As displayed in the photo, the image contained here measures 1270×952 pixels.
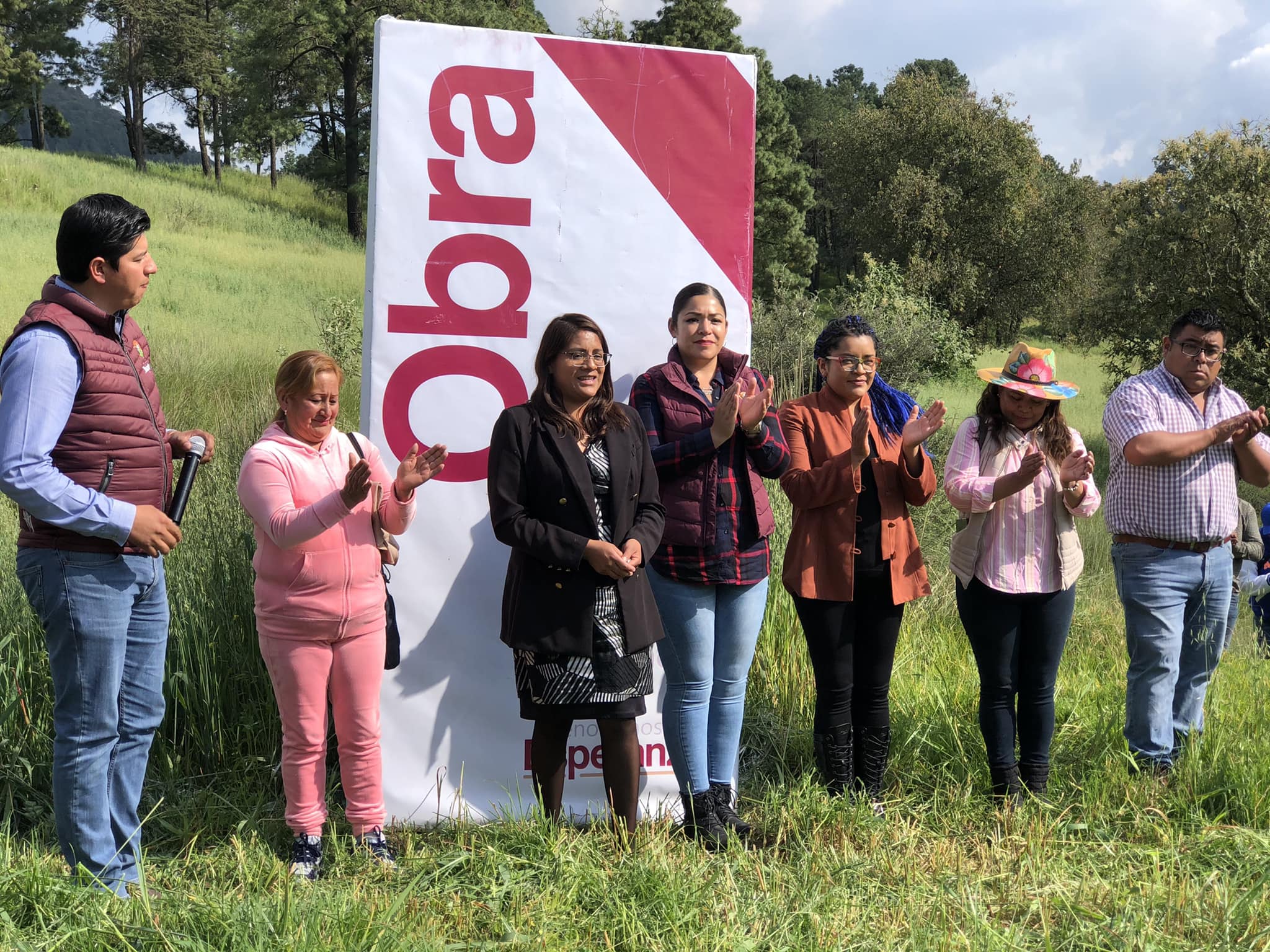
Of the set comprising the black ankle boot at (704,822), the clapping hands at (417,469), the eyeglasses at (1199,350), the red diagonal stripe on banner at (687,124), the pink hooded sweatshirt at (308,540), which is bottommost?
the black ankle boot at (704,822)

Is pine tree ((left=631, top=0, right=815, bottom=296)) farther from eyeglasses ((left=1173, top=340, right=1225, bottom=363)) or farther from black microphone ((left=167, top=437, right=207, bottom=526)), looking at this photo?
black microphone ((left=167, top=437, right=207, bottom=526))

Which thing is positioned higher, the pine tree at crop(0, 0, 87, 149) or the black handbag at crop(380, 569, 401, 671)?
the pine tree at crop(0, 0, 87, 149)

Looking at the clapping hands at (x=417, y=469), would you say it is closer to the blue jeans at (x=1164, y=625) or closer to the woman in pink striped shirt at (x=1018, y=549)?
the woman in pink striped shirt at (x=1018, y=549)

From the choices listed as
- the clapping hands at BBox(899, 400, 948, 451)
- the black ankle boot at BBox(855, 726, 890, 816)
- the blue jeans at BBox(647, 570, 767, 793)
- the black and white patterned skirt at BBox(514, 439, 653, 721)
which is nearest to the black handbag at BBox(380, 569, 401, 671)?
the black and white patterned skirt at BBox(514, 439, 653, 721)

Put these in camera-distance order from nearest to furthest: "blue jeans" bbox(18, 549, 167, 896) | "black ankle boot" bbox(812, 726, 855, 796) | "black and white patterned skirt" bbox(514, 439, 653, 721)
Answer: "blue jeans" bbox(18, 549, 167, 896) < "black and white patterned skirt" bbox(514, 439, 653, 721) < "black ankle boot" bbox(812, 726, 855, 796)

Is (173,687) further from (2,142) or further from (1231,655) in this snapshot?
(2,142)

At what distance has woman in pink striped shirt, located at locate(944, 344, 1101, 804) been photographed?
3.30m

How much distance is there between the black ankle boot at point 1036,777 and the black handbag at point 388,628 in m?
2.21

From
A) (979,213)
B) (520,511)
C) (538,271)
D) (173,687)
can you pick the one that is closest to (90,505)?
(520,511)

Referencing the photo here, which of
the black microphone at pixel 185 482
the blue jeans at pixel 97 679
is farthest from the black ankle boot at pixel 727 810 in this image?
the black microphone at pixel 185 482

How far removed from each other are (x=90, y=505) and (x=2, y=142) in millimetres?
51116

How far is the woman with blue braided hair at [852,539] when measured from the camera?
10.8 feet

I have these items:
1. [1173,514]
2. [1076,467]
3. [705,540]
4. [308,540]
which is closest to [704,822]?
[705,540]

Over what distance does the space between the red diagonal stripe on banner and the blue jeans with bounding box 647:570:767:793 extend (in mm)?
1168
